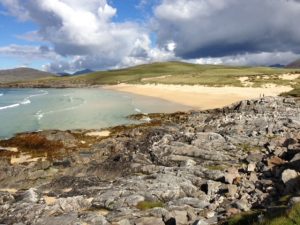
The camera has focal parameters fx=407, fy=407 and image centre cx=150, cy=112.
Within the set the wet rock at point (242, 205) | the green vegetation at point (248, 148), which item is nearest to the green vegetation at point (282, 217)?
the wet rock at point (242, 205)

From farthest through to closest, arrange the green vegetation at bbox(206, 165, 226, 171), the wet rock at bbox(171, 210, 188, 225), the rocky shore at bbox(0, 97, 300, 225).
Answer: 1. the green vegetation at bbox(206, 165, 226, 171)
2. the rocky shore at bbox(0, 97, 300, 225)
3. the wet rock at bbox(171, 210, 188, 225)

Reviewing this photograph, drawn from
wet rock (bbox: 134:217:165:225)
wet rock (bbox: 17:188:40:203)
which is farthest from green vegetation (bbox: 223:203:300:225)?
wet rock (bbox: 17:188:40:203)

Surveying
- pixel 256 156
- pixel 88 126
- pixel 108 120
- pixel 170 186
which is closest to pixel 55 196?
pixel 170 186

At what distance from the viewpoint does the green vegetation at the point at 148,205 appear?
2015cm

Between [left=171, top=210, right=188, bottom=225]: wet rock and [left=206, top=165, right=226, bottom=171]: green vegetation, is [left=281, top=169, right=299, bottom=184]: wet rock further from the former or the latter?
[left=206, top=165, right=226, bottom=171]: green vegetation

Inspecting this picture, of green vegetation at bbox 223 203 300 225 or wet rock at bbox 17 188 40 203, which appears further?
wet rock at bbox 17 188 40 203

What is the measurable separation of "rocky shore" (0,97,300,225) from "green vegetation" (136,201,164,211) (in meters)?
0.05

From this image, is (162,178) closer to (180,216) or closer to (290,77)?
(180,216)

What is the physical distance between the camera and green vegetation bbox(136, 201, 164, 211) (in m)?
20.1

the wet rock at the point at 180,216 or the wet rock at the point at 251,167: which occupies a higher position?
the wet rock at the point at 251,167

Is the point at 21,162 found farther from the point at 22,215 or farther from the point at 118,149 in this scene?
the point at 22,215

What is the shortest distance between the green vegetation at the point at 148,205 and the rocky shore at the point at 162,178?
5 cm

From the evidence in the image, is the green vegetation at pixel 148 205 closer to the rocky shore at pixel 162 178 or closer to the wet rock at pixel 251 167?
the rocky shore at pixel 162 178

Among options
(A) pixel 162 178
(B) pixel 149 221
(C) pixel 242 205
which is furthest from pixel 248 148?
(B) pixel 149 221
